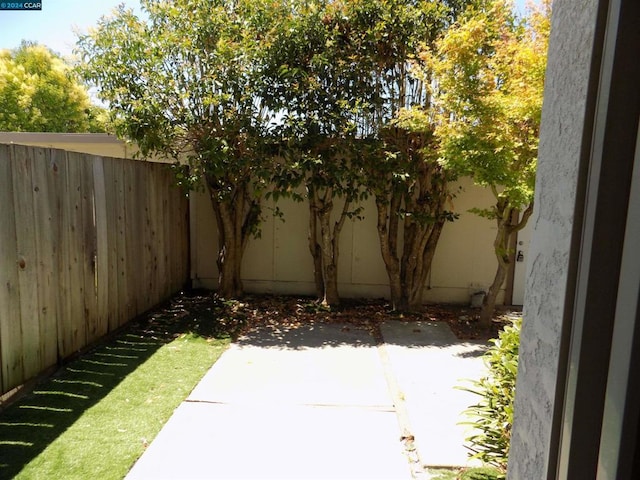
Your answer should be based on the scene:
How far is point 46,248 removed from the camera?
12.5ft

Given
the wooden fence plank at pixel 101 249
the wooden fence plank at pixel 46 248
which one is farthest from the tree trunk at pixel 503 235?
the wooden fence plank at pixel 46 248

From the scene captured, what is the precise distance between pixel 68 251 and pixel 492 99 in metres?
4.41

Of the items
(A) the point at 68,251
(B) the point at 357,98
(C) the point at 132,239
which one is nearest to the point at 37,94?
(C) the point at 132,239

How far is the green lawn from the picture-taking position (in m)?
2.69

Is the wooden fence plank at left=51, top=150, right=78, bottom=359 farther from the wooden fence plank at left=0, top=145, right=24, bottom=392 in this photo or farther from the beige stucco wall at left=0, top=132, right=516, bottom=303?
the beige stucco wall at left=0, top=132, right=516, bottom=303

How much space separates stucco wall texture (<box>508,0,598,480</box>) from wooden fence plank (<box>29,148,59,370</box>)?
12.4ft

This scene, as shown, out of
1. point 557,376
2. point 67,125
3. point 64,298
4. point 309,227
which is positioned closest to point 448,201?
point 309,227

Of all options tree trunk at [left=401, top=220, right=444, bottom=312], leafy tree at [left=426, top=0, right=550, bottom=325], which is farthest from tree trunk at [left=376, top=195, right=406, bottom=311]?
leafy tree at [left=426, top=0, right=550, bottom=325]

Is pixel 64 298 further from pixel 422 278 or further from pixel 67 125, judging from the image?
pixel 67 125

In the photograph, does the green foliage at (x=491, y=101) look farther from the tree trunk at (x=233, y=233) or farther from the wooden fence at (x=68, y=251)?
the wooden fence at (x=68, y=251)

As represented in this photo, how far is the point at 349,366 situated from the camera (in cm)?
445

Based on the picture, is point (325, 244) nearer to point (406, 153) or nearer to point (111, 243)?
point (406, 153)

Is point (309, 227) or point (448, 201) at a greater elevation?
point (448, 201)

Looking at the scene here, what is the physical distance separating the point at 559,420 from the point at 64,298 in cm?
420
